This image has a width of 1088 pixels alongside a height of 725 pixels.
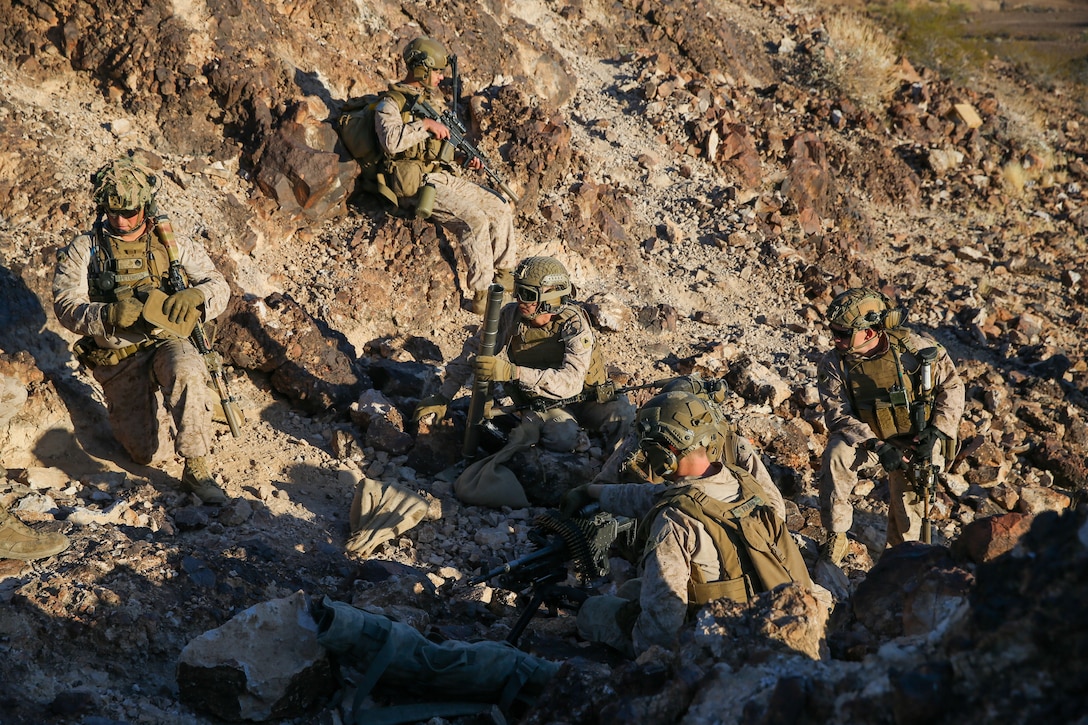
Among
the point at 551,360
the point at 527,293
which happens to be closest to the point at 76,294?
the point at 527,293

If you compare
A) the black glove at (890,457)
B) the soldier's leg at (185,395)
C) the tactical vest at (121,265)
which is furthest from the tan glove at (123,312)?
the black glove at (890,457)

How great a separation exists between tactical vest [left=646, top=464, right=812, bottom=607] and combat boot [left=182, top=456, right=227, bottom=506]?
2.93 metres

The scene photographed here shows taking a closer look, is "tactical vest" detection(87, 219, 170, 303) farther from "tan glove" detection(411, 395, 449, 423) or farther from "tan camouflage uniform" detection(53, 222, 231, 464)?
"tan glove" detection(411, 395, 449, 423)

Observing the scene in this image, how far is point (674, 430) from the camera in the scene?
3.87 meters

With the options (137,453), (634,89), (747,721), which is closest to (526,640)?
(747,721)

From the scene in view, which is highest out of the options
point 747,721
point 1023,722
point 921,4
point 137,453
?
point 921,4

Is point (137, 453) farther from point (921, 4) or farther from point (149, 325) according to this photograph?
point (921, 4)

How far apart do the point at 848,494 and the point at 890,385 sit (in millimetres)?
794

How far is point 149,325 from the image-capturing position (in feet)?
17.6

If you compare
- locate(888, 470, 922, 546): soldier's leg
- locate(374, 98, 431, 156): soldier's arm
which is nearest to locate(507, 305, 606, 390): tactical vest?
locate(888, 470, 922, 546): soldier's leg

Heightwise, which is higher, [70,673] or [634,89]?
[634,89]

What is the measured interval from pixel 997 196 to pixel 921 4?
8.99 meters

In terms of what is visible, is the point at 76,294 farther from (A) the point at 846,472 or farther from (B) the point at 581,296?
(A) the point at 846,472

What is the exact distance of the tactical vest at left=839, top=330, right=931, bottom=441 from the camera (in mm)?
5562
